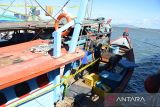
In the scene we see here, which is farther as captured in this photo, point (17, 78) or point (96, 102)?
point (96, 102)

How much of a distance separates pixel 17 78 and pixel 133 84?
1499cm

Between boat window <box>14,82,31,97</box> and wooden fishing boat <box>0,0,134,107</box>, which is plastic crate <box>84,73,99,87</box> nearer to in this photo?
wooden fishing boat <box>0,0,134,107</box>

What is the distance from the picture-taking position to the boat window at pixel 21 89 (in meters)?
6.16

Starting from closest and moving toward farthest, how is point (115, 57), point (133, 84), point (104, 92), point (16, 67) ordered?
point (16, 67)
point (104, 92)
point (115, 57)
point (133, 84)

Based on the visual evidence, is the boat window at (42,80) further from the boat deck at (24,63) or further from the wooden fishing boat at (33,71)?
the boat deck at (24,63)

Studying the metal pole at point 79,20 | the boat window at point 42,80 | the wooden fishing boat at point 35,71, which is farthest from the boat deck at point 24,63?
the boat window at point 42,80

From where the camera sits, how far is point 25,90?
6.41 m

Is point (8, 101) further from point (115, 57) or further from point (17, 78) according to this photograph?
point (115, 57)

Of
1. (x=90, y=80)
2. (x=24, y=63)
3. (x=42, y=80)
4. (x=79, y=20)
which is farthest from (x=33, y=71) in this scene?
(x=90, y=80)

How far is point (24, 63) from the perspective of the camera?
6.29 meters

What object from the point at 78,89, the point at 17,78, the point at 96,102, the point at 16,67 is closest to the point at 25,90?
the point at 16,67

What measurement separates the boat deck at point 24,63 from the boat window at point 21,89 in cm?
73

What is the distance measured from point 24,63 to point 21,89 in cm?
88

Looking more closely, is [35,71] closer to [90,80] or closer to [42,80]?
[42,80]
